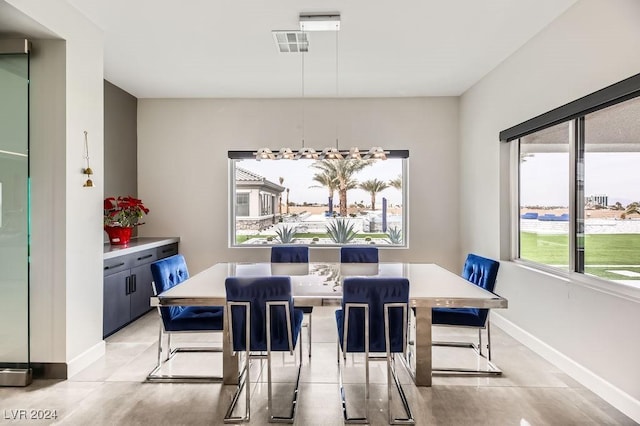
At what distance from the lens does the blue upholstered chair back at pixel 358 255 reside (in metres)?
4.10

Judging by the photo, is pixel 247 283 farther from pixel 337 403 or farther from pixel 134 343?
pixel 134 343

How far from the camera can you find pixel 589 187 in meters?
2.98

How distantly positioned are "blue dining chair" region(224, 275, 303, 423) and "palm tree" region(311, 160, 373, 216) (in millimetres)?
3362

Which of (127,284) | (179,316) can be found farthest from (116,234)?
(179,316)

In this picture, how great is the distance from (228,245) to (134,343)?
195cm

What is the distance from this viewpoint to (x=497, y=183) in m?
4.29

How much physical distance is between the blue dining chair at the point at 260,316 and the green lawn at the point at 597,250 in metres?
2.34

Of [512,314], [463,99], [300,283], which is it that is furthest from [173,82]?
[512,314]

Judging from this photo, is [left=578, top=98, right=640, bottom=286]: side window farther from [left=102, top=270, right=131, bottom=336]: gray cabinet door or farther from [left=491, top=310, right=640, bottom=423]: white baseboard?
[left=102, top=270, right=131, bottom=336]: gray cabinet door

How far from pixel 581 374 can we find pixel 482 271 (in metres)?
1.01

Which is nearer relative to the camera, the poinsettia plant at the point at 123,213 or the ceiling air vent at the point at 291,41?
the ceiling air vent at the point at 291,41

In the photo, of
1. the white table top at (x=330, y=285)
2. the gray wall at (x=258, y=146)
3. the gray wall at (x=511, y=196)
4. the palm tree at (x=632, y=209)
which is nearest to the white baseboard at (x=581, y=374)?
the gray wall at (x=511, y=196)

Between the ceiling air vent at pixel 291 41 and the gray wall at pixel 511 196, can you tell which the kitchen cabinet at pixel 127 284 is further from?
the gray wall at pixel 511 196

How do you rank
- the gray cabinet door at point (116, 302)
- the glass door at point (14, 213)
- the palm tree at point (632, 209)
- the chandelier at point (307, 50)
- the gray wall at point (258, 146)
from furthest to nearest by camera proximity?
the gray wall at point (258, 146)
the gray cabinet door at point (116, 302)
the chandelier at point (307, 50)
the glass door at point (14, 213)
the palm tree at point (632, 209)
